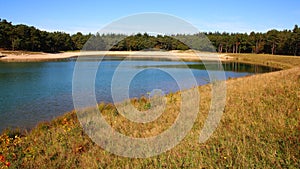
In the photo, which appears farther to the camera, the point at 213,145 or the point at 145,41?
the point at 145,41

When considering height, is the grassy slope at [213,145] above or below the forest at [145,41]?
below

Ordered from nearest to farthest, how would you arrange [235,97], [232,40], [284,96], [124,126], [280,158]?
[280,158] < [124,126] < [284,96] < [235,97] < [232,40]

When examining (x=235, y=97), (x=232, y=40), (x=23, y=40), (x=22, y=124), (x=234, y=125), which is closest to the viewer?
(x=234, y=125)

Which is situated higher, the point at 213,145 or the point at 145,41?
the point at 145,41

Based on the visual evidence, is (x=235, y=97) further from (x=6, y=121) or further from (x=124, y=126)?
(x=6, y=121)

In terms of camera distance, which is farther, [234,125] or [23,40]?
[23,40]

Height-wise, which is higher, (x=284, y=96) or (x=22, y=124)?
(x=284, y=96)

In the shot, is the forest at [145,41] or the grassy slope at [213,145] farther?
the forest at [145,41]

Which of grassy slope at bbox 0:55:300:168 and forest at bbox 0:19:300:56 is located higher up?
forest at bbox 0:19:300:56

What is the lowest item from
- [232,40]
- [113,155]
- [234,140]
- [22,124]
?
[22,124]

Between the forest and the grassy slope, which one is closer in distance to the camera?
the grassy slope

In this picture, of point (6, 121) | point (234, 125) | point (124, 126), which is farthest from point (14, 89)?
point (234, 125)

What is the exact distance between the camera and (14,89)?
21.8 m

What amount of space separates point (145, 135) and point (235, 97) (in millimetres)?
4855
